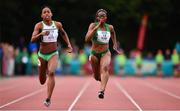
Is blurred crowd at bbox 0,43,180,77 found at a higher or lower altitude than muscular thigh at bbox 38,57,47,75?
lower

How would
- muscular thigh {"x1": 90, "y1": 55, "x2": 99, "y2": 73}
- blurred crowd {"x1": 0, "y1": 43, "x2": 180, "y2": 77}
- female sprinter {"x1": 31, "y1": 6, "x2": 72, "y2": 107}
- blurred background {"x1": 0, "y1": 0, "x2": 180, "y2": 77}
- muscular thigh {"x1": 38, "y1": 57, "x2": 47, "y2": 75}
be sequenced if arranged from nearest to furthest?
female sprinter {"x1": 31, "y1": 6, "x2": 72, "y2": 107} → muscular thigh {"x1": 38, "y1": 57, "x2": 47, "y2": 75} → muscular thigh {"x1": 90, "y1": 55, "x2": 99, "y2": 73} → blurred crowd {"x1": 0, "y1": 43, "x2": 180, "y2": 77} → blurred background {"x1": 0, "y1": 0, "x2": 180, "y2": 77}

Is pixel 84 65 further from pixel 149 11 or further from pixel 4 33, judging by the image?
pixel 149 11

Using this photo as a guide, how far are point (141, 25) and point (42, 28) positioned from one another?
38006 mm

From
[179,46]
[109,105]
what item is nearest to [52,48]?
[109,105]

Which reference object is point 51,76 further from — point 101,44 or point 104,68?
point 101,44

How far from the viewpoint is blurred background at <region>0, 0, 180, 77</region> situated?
43688 millimetres

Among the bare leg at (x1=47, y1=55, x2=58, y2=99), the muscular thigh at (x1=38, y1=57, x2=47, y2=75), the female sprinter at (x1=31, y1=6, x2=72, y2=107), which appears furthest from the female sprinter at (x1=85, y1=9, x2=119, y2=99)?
the muscular thigh at (x1=38, y1=57, x2=47, y2=75)

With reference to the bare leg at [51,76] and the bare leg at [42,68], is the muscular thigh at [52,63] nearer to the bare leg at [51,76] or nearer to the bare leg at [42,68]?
the bare leg at [51,76]

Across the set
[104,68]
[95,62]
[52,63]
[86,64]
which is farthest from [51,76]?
[86,64]

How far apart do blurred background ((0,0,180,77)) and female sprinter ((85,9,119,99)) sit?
27.0m

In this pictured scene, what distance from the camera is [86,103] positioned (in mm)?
17219

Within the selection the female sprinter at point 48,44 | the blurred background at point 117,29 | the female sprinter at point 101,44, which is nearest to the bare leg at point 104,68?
the female sprinter at point 101,44

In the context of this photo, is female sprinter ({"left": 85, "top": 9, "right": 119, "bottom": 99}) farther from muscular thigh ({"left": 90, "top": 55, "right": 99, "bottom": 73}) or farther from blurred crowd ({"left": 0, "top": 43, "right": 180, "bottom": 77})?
blurred crowd ({"left": 0, "top": 43, "right": 180, "bottom": 77})

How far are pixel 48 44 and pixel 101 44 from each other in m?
1.56
